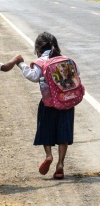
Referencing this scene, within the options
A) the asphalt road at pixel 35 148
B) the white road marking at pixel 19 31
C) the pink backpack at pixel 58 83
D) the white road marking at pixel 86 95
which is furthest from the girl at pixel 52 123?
the white road marking at pixel 19 31

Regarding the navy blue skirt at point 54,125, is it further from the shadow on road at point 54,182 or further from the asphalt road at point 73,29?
the asphalt road at point 73,29

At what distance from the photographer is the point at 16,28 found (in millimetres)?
23281

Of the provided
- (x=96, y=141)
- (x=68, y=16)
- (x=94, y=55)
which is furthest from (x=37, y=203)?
(x=68, y=16)

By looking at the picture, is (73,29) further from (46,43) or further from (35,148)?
(46,43)

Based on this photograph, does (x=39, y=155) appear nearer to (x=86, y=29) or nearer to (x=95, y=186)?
(x=95, y=186)

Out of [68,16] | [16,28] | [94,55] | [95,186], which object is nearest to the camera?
[95,186]

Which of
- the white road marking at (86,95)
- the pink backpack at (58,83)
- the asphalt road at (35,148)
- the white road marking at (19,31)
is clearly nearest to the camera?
the asphalt road at (35,148)

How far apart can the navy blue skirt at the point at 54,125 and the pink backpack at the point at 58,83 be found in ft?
0.46

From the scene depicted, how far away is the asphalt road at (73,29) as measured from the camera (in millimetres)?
14398

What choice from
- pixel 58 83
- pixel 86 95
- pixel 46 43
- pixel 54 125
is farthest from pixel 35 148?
pixel 86 95

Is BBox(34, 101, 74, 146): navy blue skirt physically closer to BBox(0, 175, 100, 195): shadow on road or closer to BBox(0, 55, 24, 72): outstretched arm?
BBox(0, 175, 100, 195): shadow on road

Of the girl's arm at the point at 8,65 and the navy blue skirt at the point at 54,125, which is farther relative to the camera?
the navy blue skirt at the point at 54,125

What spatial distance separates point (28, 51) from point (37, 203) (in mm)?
11020

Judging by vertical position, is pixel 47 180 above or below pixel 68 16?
above
